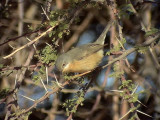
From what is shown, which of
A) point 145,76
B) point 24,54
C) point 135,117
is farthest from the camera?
point 24,54

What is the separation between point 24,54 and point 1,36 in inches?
28.5

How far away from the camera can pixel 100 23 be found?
550cm

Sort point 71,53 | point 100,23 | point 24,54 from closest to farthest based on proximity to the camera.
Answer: point 71,53 < point 24,54 < point 100,23

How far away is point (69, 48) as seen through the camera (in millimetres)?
4926

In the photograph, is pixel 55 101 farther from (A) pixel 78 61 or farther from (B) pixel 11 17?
(B) pixel 11 17

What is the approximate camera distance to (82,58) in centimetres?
344

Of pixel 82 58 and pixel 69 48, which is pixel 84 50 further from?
pixel 69 48

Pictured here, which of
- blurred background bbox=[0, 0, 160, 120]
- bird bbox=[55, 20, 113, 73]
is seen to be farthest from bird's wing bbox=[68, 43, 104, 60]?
blurred background bbox=[0, 0, 160, 120]

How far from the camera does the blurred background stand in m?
2.51

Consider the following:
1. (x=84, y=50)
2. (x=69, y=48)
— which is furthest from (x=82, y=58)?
(x=69, y=48)

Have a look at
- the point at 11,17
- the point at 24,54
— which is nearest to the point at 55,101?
the point at 24,54

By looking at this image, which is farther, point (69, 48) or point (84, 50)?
point (69, 48)

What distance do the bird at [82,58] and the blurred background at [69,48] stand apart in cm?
14

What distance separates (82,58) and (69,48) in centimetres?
152
